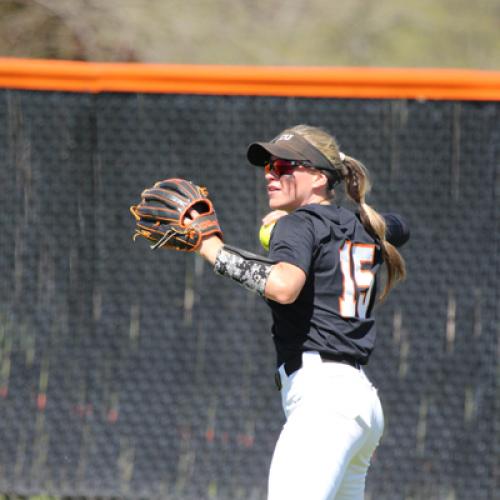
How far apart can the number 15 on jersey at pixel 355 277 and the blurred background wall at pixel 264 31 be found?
429cm

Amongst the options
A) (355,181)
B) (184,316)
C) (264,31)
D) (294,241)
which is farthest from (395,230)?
(264,31)

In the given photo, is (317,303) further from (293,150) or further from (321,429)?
(293,150)

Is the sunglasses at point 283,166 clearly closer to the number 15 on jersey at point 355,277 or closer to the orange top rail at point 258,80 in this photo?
the number 15 on jersey at point 355,277

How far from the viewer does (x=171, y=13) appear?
8461mm

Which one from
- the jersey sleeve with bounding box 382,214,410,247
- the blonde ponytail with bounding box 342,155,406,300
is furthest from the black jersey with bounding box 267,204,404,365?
the jersey sleeve with bounding box 382,214,410,247

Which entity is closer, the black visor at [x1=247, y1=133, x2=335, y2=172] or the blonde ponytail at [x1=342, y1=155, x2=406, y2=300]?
the black visor at [x1=247, y1=133, x2=335, y2=172]

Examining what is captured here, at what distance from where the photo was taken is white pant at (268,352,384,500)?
3.04 meters

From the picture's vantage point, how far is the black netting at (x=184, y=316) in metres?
4.66

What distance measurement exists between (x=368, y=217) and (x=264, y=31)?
575 centimetres

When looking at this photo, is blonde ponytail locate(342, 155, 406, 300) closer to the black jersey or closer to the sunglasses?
the black jersey

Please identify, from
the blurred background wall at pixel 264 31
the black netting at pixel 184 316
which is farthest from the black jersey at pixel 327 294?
the blurred background wall at pixel 264 31

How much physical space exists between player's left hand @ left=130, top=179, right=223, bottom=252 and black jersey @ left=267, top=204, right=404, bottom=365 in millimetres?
272

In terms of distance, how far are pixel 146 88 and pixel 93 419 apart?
1.77m

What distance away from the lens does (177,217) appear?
10.6ft
